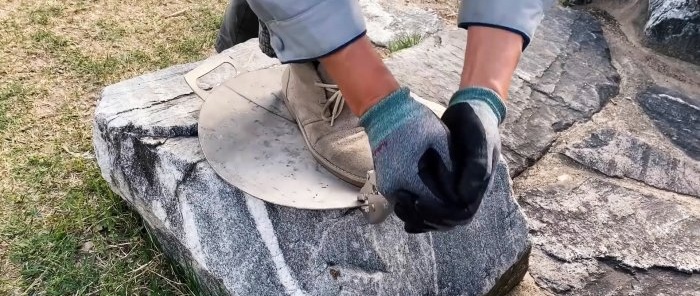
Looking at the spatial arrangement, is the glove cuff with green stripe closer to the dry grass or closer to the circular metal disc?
the circular metal disc

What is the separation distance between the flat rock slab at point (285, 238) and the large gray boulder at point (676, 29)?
3.23 ft

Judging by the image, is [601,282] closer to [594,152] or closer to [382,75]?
[594,152]

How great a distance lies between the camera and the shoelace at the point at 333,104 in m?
1.30

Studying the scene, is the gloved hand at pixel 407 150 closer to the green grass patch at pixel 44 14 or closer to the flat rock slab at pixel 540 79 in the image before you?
the flat rock slab at pixel 540 79

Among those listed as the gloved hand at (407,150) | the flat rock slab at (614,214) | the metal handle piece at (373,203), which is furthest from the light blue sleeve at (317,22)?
the flat rock slab at (614,214)

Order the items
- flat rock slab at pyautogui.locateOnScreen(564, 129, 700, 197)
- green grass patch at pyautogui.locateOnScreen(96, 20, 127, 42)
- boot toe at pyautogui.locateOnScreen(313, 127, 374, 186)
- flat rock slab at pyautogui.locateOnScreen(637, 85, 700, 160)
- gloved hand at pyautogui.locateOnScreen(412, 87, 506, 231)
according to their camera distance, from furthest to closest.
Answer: green grass patch at pyautogui.locateOnScreen(96, 20, 127, 42) < flat rock slab at pyautogui.locateOnScreen(637, 85, 700, 160) < flat rock slab at pyautogui.locateOnScreen(564, 129, 700, 197) < boot toe at pyautogui.locateOnScreen(313, 127, 374, 186) < gloved hand at pyautogui.locateOnScreen(412, 87, 506, 231)

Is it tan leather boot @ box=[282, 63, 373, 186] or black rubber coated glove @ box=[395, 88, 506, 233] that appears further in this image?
tan leather boot @ box=[282, 63, 373, 186]

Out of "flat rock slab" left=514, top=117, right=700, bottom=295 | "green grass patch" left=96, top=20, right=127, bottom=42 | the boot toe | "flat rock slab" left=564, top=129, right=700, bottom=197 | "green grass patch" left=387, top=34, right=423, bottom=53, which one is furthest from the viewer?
"green grass patch" left=96, top=20, right=127, bottom=42

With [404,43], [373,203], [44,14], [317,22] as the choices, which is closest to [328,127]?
[373,203]

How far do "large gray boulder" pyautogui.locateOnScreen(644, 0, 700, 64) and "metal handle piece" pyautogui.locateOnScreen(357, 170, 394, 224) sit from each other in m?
1.24

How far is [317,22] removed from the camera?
99 cm

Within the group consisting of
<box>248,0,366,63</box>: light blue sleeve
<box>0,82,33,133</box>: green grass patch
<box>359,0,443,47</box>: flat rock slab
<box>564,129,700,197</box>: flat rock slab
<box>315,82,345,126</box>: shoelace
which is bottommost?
<box>0,82,33,133</box>: green grass patch

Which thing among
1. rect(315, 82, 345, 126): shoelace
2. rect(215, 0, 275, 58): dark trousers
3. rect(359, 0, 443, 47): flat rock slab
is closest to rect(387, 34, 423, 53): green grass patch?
rect(359, 0, 443, 47): flat rock slab

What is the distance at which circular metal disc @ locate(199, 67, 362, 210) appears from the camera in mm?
1236
